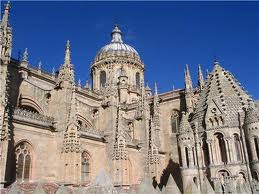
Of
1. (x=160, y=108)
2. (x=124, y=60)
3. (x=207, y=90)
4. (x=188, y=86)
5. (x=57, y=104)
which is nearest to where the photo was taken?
(x=57, y=104)

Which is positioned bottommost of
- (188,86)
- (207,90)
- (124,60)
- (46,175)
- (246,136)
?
(46,175)

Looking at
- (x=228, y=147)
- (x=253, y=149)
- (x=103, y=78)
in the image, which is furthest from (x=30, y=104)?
(x=103, y=78)

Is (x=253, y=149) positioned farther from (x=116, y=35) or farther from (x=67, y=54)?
(x=116, y=35)

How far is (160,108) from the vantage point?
119ft

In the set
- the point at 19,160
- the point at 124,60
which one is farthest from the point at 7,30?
the point at 124,60

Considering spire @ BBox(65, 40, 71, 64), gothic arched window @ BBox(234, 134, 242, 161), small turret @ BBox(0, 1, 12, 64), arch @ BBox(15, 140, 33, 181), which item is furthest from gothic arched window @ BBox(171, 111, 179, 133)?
small turret @ BBox(0, 1, 12, 64)

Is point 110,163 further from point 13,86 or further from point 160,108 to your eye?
point 160,108

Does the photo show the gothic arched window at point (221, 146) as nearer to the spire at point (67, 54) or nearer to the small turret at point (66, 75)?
the small turret at point (66, 75)

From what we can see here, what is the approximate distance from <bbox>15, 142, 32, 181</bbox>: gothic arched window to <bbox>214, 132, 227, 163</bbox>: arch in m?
14.2

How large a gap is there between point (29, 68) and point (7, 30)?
10399 millimetres

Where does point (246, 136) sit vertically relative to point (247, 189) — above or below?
above

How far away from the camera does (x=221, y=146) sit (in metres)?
23.4

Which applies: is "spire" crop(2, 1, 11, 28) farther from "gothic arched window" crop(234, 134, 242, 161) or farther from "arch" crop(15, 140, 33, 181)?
"gothic arched window" crop(234, 134, 242, 161)

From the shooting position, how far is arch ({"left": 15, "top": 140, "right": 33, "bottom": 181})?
18078mm
